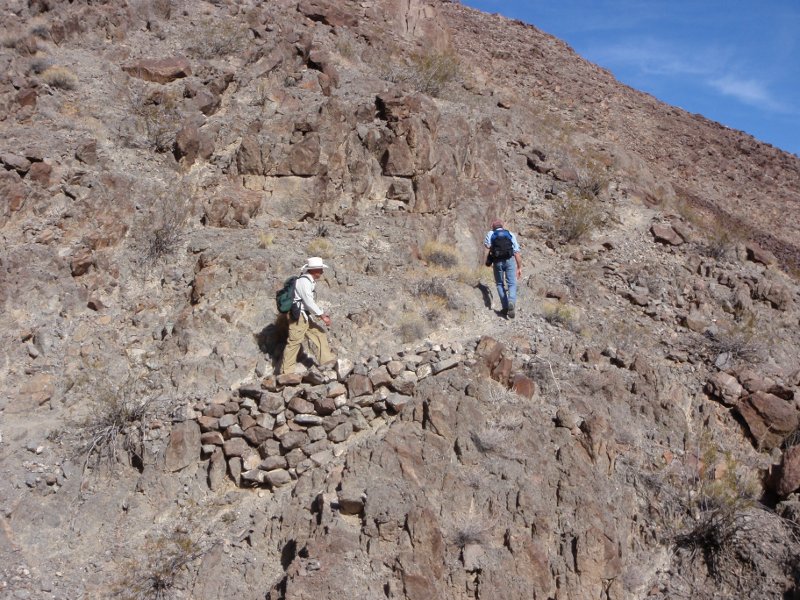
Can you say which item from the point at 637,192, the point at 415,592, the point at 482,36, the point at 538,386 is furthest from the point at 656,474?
the point at 482,36

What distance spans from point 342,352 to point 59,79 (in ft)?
24.8

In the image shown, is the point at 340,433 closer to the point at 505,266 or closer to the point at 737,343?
the point at 505,266

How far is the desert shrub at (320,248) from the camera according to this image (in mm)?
9938

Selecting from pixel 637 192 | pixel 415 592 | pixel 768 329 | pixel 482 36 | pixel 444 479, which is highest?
pixel 482 36

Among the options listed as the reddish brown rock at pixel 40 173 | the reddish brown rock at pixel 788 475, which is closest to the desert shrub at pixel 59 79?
the reddish brown rock at pixel 40 173

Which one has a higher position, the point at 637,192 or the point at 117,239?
the point at 637,192

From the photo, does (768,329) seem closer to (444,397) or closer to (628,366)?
(628,366)

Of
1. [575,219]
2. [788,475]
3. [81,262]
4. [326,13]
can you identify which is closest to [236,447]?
[81,262]

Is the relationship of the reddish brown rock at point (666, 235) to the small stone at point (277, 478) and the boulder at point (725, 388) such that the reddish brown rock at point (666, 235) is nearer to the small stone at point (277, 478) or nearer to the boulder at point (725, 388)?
the boulder at point (725, 388)

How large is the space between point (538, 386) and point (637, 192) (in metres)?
9.13

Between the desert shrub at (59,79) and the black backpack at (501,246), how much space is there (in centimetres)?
805

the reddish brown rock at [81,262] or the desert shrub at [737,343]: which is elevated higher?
the desert shrub at [737,343]

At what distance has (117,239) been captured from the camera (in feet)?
32.1

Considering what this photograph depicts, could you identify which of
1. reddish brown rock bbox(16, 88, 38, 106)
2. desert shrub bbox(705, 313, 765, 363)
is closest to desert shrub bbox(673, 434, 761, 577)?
desert shrub bbox(705, 313, 765, 363)
